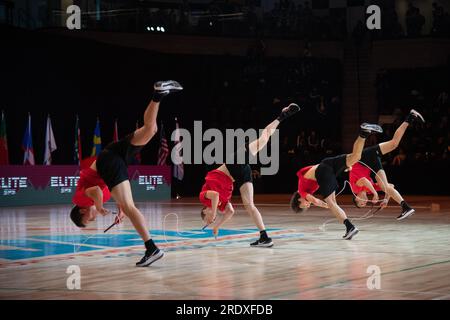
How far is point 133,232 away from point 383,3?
18.7m

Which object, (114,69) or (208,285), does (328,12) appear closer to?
(114,69)

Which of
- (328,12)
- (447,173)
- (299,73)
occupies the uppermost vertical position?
(328,12)

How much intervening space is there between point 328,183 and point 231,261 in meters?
3.15

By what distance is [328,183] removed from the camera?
458 inches

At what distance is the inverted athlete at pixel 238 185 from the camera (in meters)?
10.5

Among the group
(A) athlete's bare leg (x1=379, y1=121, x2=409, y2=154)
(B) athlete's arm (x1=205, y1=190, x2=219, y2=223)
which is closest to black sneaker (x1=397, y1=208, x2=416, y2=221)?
(A) athlete's bare leg (x1=379, y1=121, x2=409, y2=154)

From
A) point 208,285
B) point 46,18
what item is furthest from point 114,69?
point 208,285

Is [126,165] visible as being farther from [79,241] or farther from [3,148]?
[3,148]

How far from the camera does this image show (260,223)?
10445 millimetres

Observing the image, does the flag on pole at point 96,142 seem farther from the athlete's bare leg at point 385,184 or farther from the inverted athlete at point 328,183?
the inverted athlete at point 328,183

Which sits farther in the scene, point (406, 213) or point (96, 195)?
point (406, 213)

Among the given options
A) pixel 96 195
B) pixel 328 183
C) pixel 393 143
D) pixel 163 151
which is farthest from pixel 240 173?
pixel 163 151

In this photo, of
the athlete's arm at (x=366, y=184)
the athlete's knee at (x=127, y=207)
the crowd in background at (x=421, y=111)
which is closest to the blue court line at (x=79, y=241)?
the athlete's knee at (x=127, y=207)

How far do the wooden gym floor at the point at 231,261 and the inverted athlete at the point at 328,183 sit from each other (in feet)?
1.36
